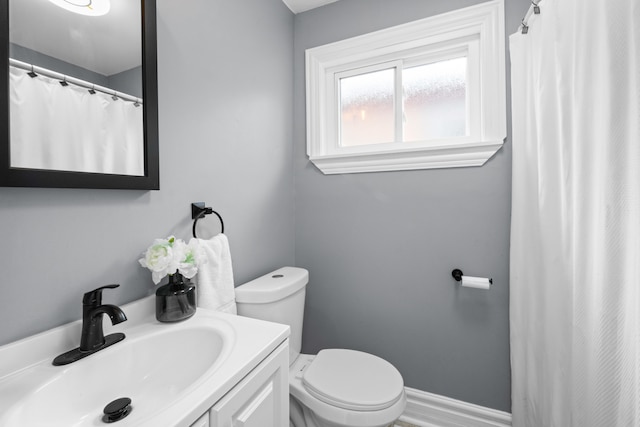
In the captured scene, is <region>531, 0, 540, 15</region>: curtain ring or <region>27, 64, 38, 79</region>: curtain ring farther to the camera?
<region>531, 0, 540, 15</region>: curtain ring

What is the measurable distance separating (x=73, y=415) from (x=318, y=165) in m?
1.44

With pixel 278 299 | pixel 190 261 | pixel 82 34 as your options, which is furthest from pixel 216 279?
pixel 82 34

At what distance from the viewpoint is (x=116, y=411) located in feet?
1.97

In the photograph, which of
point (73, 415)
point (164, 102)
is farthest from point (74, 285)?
point (164, 102)

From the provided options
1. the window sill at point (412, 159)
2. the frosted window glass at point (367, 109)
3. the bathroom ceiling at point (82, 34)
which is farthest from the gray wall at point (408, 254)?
the bathroom ceiling at point (82, 34)

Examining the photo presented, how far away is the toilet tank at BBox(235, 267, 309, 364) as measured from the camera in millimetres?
1203

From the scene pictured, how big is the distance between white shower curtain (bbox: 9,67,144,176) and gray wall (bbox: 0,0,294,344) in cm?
8

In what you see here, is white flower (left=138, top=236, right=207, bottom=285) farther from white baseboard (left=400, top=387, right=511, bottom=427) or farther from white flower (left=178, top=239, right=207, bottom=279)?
white baseboard (left=400, top=387, right=511, bottom=427)

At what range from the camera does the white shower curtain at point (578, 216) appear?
24.2 inches

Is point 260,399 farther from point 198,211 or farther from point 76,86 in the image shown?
point 76,86

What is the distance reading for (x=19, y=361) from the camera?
2.10ft

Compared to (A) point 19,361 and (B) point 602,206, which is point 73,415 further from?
(B) point 602,206

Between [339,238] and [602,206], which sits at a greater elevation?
[602,206]

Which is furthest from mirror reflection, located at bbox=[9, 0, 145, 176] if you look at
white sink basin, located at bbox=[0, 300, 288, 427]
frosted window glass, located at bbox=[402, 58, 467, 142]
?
frosted window glass, located at bbox=[402, 58, 467, 142]
